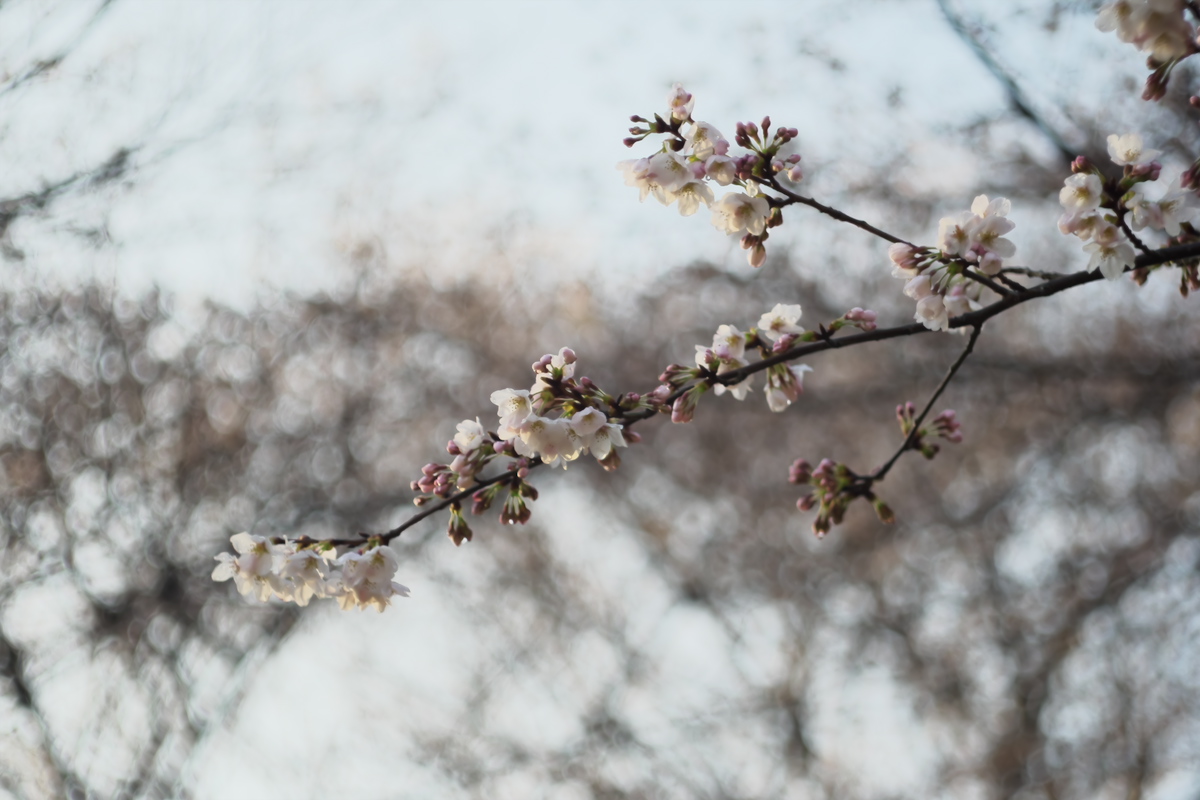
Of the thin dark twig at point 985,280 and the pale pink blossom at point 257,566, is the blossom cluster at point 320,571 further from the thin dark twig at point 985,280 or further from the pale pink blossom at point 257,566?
the thin dark twig at point 985,280

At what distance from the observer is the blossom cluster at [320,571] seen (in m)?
1.99

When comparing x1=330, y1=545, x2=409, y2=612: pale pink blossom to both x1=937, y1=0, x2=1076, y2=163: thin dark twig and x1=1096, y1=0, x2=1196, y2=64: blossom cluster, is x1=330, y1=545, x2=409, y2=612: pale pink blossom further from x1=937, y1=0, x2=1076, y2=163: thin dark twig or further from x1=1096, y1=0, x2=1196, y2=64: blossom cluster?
x1=937, y1=0, x2=1076, y2=163: thin dark twig

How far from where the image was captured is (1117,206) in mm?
1784

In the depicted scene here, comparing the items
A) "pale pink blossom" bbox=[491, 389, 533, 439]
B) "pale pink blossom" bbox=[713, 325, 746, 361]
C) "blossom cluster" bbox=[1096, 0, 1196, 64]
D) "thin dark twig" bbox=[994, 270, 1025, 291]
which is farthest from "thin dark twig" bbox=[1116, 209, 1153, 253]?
"pale pink blossom" bbox=[491, 389, 533, 439]

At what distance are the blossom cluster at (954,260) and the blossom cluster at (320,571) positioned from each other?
1.18 metres

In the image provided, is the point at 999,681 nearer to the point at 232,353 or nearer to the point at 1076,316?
the point at 1076,316

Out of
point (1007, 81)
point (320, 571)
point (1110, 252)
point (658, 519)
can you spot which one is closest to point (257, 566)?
point (320, 571)

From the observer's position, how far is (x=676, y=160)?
1.96m

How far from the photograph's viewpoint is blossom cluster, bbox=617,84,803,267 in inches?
76.3

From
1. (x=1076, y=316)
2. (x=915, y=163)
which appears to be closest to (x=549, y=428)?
(x=915, y=163)

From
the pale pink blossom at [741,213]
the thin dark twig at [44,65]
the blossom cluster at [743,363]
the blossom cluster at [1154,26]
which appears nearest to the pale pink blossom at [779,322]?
the blossom cluster at [743,363]

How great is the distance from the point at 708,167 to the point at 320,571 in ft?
3.72

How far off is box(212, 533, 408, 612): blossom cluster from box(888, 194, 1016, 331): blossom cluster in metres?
1.18

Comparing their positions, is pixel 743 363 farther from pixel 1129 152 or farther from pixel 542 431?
pixel 1129 152
